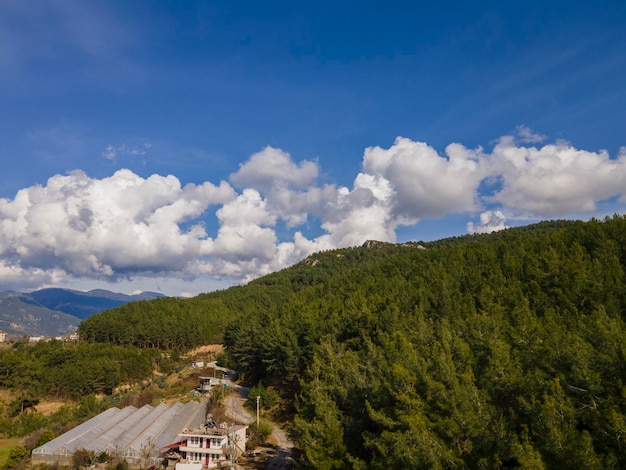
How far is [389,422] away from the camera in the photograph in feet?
74.2

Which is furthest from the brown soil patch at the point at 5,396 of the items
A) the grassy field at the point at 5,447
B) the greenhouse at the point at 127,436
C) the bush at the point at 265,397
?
the bush at the point at 265,397

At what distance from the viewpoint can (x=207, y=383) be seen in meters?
73.2

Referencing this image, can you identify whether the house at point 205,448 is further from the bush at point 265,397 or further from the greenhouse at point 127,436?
the bush at point 265,397

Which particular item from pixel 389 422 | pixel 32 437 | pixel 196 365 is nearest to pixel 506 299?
pixel 389 422

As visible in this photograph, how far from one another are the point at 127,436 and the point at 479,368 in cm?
3828

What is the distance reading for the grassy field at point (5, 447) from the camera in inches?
1780

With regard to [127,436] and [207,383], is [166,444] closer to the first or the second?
[127,436]

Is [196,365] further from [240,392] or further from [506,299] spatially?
[506,299]

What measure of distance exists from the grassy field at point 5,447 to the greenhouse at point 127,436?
6.59m

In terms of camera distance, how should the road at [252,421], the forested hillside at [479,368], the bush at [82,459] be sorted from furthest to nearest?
the road at [252,421] → the bush at [82,459] → the forested hillside at [479,368]

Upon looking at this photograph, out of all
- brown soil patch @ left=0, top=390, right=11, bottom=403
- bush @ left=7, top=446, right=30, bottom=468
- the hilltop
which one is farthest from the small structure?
brown soil patch @ left=0, top=390, right=11, bottom=403

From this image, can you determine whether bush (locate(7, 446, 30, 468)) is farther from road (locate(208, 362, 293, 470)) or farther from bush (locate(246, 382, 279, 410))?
bush (locate(246, 382, 279, 410))

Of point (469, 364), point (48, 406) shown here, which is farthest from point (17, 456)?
point (469, 364)

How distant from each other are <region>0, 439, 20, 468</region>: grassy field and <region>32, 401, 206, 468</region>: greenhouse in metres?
6.59
